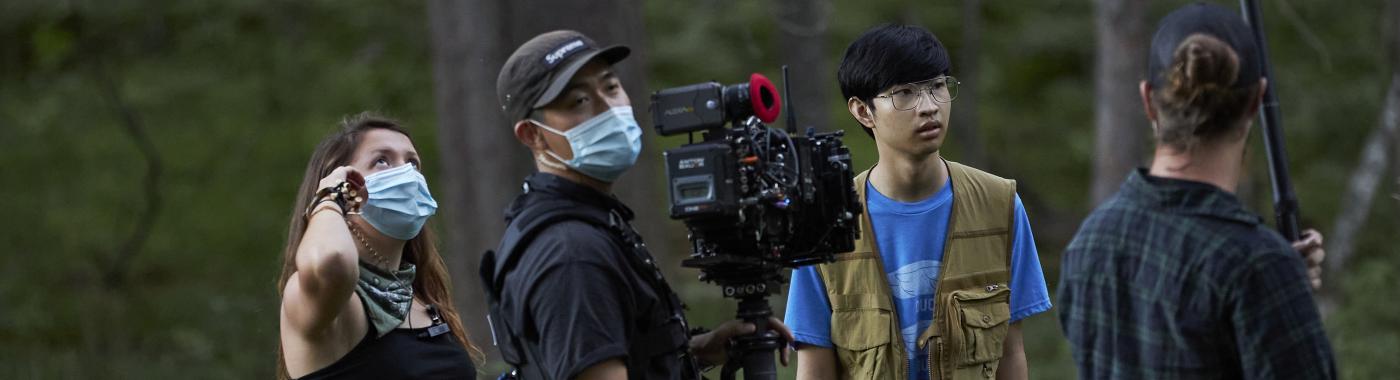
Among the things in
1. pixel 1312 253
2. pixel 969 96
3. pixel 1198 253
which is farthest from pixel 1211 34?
pixel 969 96

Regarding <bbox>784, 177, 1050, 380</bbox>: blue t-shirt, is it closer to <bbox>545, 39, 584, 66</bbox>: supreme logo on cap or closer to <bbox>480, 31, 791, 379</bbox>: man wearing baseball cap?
<bbox>480, 31, 791, 379</bbox>: man wearing baseball cap

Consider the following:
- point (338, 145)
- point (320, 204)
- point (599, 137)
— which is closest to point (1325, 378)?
point (599, 137)

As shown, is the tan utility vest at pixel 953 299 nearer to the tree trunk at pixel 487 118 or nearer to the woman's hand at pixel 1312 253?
the woman's hand at pixel 1312 253

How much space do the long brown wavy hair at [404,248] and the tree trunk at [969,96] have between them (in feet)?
36.6

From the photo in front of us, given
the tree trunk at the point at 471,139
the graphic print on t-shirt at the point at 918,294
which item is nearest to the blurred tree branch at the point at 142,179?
the tree trunk at the point at 471,139

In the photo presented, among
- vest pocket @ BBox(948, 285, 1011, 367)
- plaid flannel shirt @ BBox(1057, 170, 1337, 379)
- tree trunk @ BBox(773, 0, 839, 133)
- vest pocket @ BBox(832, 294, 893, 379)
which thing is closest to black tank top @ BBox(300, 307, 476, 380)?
vest pocket @ BBox(832, 294, 893, 379)

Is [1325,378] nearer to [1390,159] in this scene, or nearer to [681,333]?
[681,333]

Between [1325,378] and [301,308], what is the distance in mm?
2535

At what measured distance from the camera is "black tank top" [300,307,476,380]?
4.09m

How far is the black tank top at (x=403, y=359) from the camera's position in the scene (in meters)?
4.09

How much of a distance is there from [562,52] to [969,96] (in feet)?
43.1

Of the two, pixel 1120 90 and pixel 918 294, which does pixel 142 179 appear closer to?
pixel 1120 90

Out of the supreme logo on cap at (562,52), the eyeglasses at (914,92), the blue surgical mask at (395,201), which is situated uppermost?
the supreme logo on cap at (562,52)

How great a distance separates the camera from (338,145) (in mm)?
4477
